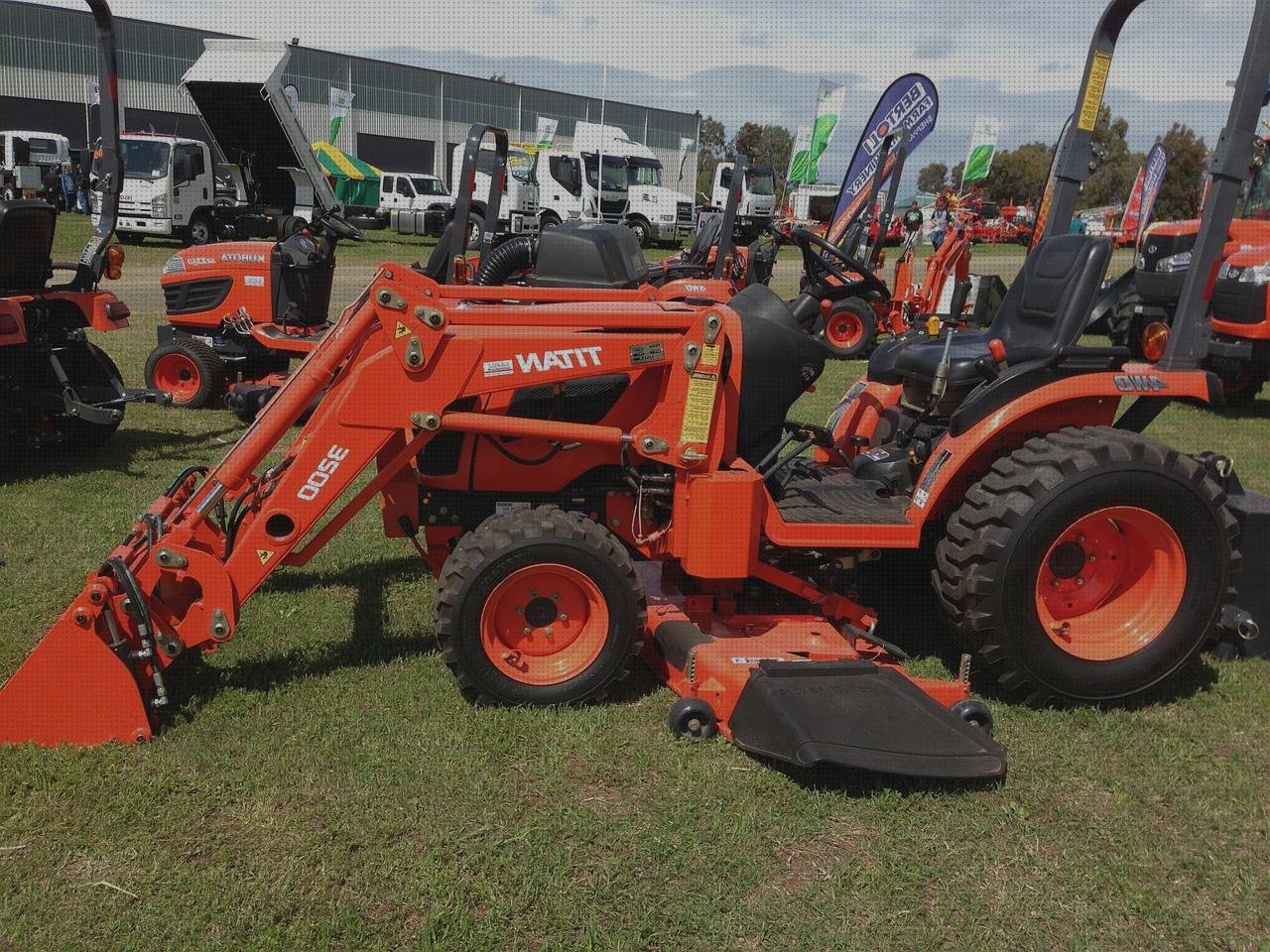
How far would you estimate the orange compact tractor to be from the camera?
335 centimetres

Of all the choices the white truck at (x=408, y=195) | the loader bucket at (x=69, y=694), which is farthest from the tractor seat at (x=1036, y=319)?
the white truck at (x=408, y=195)

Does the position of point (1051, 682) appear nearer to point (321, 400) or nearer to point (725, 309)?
point (725, 309)

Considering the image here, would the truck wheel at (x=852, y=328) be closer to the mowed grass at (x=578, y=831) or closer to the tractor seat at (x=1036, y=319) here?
the tractor seat at (x=1036, y=319)

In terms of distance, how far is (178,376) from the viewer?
8.62m

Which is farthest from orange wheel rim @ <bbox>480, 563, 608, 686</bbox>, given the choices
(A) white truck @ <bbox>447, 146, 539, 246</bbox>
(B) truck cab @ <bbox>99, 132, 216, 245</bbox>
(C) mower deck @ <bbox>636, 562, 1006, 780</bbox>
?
(A) white truck @ <bbox>447, 146, 539, 246</bbox>

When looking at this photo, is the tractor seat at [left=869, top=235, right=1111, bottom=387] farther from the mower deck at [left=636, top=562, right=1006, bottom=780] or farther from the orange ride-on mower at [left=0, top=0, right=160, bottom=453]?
the orange ride-on mower at [left=0, top=0, right=160, bottom=453]

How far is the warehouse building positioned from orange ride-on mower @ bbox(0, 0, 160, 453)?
2863cm

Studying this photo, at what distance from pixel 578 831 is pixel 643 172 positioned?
2751 cm

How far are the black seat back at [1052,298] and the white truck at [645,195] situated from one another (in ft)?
79.0

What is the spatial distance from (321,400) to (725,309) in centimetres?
149

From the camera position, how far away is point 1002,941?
2621 mm

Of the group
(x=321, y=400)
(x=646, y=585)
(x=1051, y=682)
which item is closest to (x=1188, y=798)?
(x=1051, y=682)

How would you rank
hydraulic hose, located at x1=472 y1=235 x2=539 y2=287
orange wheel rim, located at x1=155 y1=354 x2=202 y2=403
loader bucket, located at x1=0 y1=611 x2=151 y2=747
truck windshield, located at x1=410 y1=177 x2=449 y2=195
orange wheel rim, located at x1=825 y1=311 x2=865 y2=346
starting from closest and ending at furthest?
1. loader bucket, located at x1=0 y1=611 x2=151 y2=747
2. hydraulic hose, located at x1=472 y1=235 x2=539 y2=287
3. orange wheel rim, located at x1=155 y1=354 x2=202 y2=403
4. orange wheel rim, located at x1=825 y1=311 x2=865 y2=346
5. truck windshield, located at x1=410 y1=177 x2=449 y2=195

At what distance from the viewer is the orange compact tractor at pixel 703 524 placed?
335 centimetres
